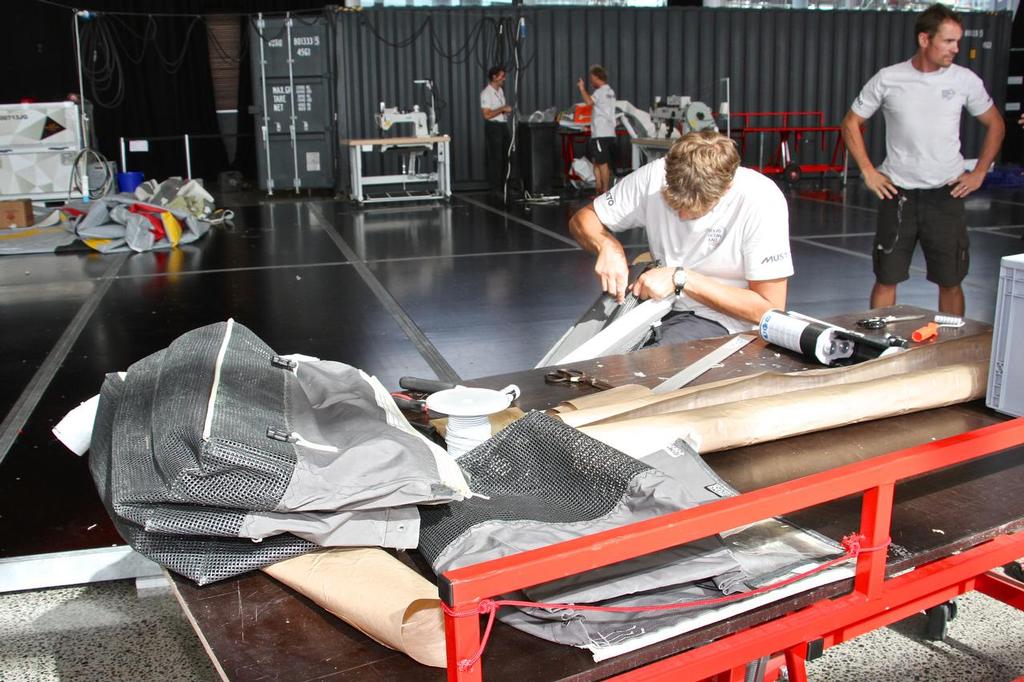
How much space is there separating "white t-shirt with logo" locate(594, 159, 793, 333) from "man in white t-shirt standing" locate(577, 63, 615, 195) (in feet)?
27.0

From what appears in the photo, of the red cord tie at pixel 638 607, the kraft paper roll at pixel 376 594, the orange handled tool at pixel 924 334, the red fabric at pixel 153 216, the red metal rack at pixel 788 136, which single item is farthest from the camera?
the red metal rack at pixel 788 136

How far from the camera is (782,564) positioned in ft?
4.40

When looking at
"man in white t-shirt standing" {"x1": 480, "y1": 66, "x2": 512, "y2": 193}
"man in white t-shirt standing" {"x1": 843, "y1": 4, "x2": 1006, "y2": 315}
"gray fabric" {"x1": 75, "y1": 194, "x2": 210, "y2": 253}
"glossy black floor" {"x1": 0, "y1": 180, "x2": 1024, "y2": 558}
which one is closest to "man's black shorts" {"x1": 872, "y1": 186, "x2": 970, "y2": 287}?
"man in white t-shirt standing" {"x1": 843, "y1": 4, "x2": 1006, "y2": 315}

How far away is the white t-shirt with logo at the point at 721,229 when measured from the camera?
2.84m

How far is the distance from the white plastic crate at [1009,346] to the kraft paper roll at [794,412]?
0.05 m

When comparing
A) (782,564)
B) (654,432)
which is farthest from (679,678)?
(654,432)

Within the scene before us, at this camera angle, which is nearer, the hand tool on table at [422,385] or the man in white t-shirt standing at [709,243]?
the hand tool on table at [422,385]

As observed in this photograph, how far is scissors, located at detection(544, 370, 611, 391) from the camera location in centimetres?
217

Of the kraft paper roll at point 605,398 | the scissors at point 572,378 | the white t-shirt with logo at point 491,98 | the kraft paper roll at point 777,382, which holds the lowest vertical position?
the scissors at point 572,378

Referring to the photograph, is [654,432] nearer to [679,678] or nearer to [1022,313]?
[679,678]

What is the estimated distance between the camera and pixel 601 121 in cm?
1123

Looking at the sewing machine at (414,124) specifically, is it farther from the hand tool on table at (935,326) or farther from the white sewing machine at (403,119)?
the hand tool on table at (935,326)

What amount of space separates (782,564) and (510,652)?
1.43 feet

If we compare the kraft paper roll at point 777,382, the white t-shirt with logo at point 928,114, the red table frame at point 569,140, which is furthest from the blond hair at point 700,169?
the red table frame at point 569,140
